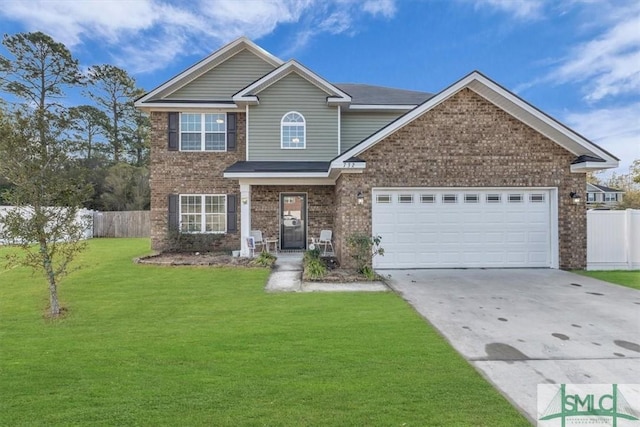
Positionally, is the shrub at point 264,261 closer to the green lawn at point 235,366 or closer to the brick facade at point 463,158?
the brick facade at point 463,158

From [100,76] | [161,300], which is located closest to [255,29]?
[161,300]

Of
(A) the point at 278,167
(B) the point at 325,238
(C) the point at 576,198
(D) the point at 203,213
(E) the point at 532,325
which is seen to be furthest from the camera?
A: (D) the point at 203,213

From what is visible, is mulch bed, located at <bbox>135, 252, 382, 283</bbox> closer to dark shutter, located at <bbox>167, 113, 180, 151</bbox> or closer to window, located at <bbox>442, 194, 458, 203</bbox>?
window, located at <bbox>442, 194, 458, 203</bbox>

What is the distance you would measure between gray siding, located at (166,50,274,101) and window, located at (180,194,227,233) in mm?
4024

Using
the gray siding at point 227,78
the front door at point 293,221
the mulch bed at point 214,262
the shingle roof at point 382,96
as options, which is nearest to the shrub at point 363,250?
the mulch bed at point 214,262

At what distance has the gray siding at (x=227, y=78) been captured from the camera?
13469 millimetres

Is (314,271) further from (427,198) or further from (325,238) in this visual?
(427,198)

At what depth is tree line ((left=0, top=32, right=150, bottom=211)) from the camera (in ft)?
79.0

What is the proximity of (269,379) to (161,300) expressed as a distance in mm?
4157

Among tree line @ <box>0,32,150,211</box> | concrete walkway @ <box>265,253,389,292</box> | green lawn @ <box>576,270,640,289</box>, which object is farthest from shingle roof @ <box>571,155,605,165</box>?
tree line @ <box>0,32,150,211</box>

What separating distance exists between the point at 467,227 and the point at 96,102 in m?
32.6

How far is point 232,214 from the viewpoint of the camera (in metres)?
13.5

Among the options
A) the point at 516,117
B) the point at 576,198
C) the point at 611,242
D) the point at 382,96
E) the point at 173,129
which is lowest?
the point at 611,242

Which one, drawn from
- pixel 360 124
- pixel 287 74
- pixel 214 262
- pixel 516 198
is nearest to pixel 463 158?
pixel 516 198
